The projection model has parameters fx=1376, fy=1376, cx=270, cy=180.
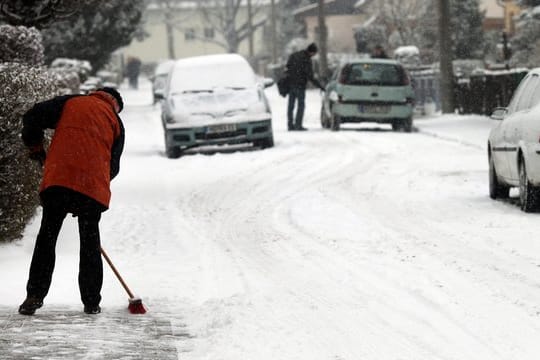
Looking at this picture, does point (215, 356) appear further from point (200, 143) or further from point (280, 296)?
point (200, 143)

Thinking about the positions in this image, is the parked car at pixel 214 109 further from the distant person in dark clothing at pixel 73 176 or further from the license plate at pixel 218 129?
the distant person in dark clothing at pixel 73 176

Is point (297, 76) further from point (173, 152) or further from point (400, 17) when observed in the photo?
point (400, 17)

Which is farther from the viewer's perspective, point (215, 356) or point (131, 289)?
point (131, 289)

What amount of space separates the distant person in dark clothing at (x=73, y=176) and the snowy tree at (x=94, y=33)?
31309 mm

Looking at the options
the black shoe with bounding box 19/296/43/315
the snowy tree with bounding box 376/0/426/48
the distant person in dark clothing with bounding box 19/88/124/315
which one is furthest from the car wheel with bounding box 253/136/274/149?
the snowy tree with bounding box 376/0/426/48

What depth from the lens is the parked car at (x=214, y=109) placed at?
75.2 feet

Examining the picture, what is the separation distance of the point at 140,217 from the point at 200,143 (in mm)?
8654

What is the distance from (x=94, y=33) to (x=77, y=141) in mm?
34205

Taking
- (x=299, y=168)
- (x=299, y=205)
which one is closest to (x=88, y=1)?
(x=299, y=168)

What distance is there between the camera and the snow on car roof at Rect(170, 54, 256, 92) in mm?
24047

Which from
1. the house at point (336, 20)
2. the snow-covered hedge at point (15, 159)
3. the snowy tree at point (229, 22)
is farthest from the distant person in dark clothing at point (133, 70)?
the snow-covered hedge at point (15, 159)

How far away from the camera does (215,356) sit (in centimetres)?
707

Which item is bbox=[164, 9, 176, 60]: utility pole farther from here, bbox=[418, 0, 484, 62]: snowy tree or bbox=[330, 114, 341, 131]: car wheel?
bbox=[330, 114, 341, 131]: car wheel

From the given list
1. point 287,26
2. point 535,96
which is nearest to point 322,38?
point 535,96
